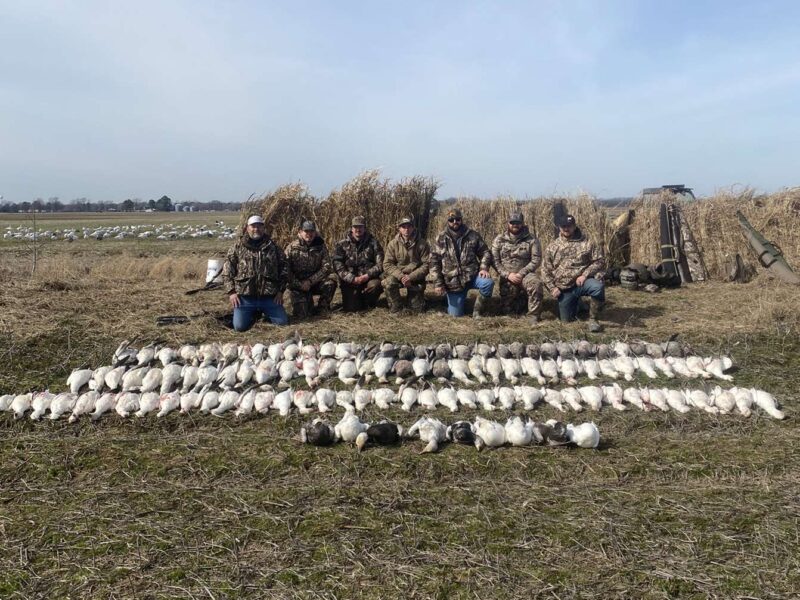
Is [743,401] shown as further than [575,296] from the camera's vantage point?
No

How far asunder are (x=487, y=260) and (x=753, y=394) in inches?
164

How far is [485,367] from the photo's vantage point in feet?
21.6

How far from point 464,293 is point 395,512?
17.8 ft

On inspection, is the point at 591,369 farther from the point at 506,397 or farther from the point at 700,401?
the point at 506,397

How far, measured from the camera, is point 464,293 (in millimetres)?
8859

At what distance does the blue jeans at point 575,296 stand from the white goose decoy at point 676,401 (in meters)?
2.62

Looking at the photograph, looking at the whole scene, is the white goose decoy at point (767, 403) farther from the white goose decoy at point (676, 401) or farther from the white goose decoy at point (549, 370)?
the white goose decoy at point (549, 370)

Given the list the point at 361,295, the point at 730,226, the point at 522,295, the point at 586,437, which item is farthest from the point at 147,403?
the point at 730,226

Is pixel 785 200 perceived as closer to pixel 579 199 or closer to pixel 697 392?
pixel 579 199

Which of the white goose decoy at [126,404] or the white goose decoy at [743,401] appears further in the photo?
the white goose decoy at [126,404]

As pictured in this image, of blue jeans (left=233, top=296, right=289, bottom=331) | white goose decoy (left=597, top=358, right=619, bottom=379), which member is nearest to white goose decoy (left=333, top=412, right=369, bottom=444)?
white goose decoy (left=597, top=358, right=619, bottom=379)

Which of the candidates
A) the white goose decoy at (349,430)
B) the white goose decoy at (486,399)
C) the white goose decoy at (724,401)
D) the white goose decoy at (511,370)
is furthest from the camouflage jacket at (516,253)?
the white goose decoy at (349,430)

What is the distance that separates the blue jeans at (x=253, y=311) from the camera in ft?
26.9

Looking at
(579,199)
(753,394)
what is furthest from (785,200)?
(753,394)
